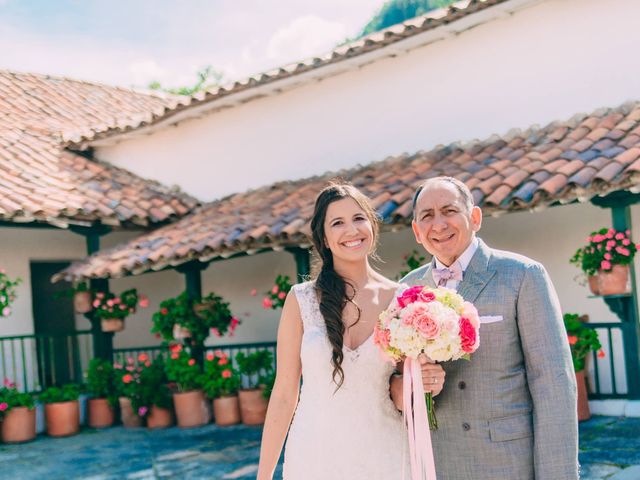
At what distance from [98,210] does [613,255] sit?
21.6 feet

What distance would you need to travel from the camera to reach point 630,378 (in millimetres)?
7547

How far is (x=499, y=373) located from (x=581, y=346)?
5369 millimetres

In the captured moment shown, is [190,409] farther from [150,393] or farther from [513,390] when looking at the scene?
[513,390]

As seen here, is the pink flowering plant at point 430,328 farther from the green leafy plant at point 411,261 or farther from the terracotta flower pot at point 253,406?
the terracotta flower pot at point 253,406

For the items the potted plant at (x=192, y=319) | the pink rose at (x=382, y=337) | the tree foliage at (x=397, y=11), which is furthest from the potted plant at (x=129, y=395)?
the tree foliage at (x=397, y=11)

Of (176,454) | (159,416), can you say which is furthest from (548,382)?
(159,416)

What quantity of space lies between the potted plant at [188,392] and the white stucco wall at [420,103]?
117 inches

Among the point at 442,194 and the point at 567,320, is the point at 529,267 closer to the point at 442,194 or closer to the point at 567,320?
the point at 442,194

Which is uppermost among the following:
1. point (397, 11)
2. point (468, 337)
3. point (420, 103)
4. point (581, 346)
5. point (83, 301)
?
point (397, 11)

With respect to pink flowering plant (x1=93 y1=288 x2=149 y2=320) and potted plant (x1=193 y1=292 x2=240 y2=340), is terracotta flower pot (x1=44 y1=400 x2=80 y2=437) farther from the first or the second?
potted plant (x1=193 y1=292 x2=240 y2=340)

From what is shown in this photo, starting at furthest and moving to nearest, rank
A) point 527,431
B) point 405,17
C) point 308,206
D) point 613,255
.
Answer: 1. point 405,17
2. point 308,206
3. point 613,255
4. point 527,431

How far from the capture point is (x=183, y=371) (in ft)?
32.4

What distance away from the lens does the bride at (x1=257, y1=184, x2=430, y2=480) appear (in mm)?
2988

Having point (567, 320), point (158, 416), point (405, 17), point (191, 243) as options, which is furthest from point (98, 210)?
point (405, 17)
